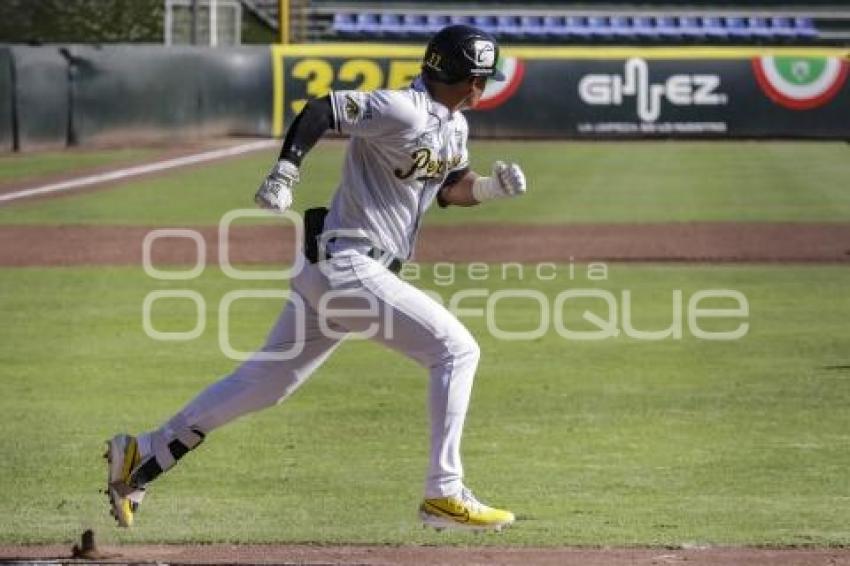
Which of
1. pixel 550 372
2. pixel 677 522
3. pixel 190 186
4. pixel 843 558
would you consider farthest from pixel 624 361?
pixel 190 186

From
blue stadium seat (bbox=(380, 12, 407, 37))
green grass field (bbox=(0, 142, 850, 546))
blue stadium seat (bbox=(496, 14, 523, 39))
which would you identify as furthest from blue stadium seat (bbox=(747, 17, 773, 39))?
green grass field (bbox=(0, 142, 850, 546))

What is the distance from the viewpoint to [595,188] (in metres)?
25.5

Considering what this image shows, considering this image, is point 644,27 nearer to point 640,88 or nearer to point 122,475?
point 640,88

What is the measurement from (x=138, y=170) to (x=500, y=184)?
19335 millimetres

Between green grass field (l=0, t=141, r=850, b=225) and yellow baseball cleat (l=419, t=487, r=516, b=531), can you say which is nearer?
yellow baseball cleat (l=419, t=487, r=516, b=531)

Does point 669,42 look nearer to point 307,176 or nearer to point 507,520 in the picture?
point 307,176

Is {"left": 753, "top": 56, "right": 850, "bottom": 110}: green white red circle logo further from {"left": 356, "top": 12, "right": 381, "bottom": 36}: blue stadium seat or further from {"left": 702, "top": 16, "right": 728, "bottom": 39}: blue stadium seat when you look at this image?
{"left": 356, "top": 12, "right": 381, "bottom": 36}: blue stadium seat

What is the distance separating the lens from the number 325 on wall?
1181 inches

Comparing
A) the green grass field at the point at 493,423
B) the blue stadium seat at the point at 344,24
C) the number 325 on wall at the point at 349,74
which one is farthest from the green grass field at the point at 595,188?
the blue stadium seat at the point at 344,24

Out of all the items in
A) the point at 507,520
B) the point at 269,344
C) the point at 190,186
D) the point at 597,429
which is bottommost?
the point at 190,186

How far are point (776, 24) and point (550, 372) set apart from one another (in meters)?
32.2

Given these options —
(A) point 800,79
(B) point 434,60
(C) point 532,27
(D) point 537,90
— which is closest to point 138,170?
(D) point 537,90

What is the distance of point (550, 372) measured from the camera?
12.6 meters

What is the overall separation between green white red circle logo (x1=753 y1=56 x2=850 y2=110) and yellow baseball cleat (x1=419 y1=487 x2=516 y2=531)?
24789 mm
